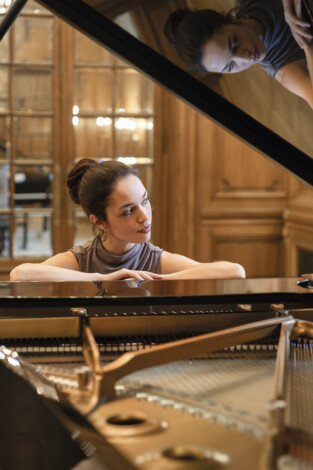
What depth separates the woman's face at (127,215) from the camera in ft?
7.15

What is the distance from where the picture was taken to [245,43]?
152 centimetres

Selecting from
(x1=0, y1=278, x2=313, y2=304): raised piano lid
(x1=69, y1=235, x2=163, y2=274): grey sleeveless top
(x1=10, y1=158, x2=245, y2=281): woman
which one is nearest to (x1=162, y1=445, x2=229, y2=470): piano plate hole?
(x1=0, y1=278, x2=313, y2=304): raised piano lid

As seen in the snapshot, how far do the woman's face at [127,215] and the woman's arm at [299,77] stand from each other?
76 centimetres

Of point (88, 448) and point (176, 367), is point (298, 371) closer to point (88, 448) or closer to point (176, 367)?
point (176, 367)

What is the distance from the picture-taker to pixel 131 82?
4473 millimetres

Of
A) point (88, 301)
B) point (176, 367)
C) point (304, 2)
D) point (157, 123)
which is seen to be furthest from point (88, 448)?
point (157, 123)

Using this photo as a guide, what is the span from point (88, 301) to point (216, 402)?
1.39ft

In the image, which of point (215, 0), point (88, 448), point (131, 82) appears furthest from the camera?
point (131, 82)

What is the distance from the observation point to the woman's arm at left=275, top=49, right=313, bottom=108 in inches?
58.4

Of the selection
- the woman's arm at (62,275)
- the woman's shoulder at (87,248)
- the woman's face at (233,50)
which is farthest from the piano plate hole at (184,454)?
the woman's shoulder at (87,248)

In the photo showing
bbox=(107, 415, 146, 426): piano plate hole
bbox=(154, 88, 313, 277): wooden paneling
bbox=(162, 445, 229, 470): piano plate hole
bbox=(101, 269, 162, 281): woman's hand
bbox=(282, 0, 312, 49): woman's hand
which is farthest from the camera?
bbox=(154, 88, 313, 277): wooden paneling

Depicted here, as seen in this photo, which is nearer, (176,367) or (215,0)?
(176,367)

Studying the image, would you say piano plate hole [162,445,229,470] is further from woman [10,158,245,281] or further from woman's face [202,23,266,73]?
woman [10,158,245,281]

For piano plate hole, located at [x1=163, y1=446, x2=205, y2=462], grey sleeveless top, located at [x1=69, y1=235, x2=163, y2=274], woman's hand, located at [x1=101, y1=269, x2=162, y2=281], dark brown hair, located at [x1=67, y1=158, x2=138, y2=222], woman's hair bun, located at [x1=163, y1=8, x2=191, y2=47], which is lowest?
piano plate hole, located at [x1=163, y1=446, x2=205, y2=462]
